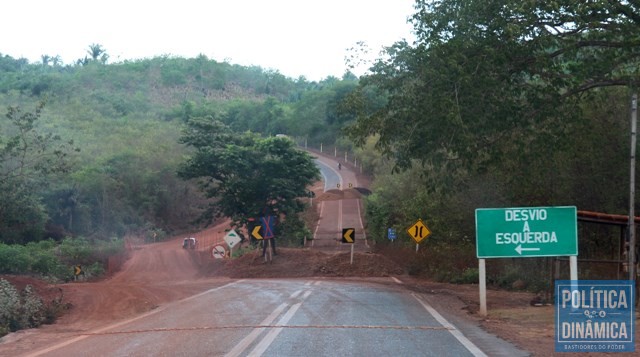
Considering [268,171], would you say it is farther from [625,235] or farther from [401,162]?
[625,235]

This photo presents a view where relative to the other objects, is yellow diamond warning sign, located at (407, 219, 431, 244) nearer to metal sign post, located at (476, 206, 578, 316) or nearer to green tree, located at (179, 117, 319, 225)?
green tree, located at (179, 117, 319, 225)

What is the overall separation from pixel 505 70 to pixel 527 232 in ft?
16.8

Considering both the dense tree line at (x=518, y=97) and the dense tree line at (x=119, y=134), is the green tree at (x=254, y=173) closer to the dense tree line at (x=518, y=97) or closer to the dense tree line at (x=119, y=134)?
the dense tree line at (x=119, y=134)

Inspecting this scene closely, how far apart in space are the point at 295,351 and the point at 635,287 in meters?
8.88

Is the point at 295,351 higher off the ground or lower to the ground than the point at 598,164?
lower

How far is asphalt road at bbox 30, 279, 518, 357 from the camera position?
428 inches

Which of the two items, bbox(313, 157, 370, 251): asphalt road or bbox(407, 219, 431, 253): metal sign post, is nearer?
bbox(407, 219, 431, 253): metal sign post

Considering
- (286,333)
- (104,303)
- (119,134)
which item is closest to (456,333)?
(286,333)

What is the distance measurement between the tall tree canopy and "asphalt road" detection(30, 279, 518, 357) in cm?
490

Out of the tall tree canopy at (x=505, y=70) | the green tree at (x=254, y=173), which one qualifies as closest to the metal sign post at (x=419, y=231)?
the tall tree canopy at (x=505, y=70)

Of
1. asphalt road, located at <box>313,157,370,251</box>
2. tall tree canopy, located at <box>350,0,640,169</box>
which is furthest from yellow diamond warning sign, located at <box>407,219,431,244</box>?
asphalt road, located at <box>313,157,370,251</box>

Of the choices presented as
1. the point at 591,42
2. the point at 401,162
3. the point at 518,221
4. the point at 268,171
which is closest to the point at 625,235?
the point at 518,221

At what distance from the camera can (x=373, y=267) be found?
3984 centimetres

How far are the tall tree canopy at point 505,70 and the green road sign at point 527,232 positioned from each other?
2.89 meters
